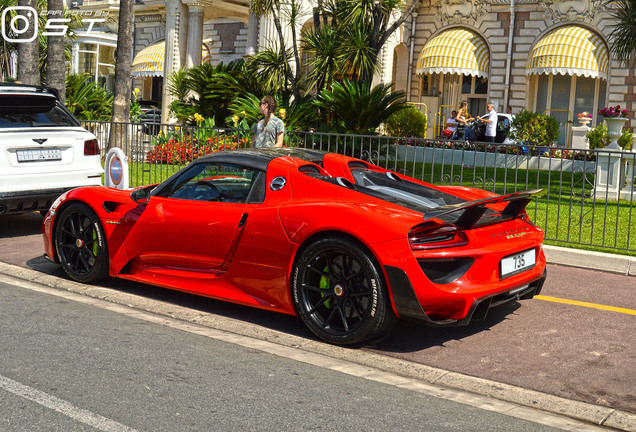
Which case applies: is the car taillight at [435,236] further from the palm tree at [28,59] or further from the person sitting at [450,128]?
the person sitting at [450,128]

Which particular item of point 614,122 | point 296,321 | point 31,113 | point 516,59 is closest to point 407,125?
point 614,122

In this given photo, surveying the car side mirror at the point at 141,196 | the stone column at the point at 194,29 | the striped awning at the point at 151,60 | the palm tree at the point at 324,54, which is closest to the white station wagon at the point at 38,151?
the car side mirror at the point at 141,196

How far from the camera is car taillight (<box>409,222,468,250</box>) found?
16.5ft

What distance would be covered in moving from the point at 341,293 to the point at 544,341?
5.04ft

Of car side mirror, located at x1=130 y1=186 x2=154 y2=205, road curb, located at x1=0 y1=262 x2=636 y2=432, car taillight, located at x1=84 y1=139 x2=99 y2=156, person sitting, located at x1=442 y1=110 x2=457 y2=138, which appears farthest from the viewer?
person sitting, located at x1=442 y1=110 x2=457 y2=138

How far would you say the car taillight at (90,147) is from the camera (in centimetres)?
968

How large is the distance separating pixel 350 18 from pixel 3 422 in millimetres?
14248

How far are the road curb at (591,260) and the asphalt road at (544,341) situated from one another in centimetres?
47

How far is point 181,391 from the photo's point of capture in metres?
4.39

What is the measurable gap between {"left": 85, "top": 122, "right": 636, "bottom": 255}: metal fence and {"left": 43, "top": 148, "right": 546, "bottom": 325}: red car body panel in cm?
284

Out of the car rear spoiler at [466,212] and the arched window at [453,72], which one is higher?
the arched window at [453,72]

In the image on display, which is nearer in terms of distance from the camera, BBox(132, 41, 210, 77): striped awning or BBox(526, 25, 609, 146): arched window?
BBox(526, 25, 609, 146): arched window

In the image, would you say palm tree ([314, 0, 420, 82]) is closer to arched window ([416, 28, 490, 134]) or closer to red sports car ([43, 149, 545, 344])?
red sports car ([43, 149, 545, 344])

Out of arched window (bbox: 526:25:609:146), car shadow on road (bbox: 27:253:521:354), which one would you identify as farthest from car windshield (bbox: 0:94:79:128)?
arched window (bbox: 526:25:609:146)
